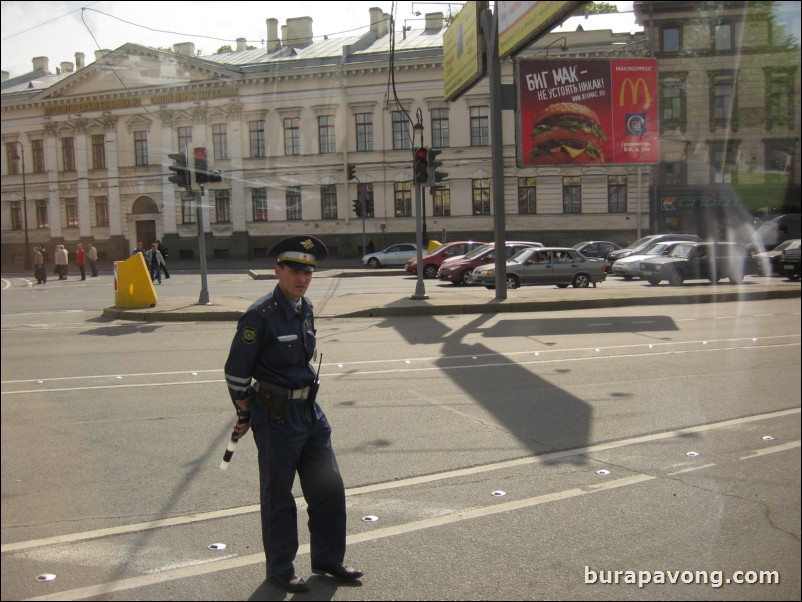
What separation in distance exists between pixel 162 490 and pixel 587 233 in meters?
10.5

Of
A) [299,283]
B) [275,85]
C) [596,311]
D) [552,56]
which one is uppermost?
[552,56]

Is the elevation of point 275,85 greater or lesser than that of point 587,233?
greater

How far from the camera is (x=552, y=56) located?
12.7 metres

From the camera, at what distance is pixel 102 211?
3385 mm

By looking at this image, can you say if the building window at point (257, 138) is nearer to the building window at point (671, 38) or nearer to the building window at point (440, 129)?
the building window at point (671, 38)

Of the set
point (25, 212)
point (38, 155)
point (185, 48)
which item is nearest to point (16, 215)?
point (25, 212)

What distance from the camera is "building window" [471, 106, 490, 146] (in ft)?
43.1

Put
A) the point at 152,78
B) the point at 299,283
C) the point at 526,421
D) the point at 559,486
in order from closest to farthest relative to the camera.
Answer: the point at 299,283, the point at 152,78, the point at 559,486, the point at 526,421

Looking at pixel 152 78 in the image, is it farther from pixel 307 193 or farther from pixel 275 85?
pixel 307 193

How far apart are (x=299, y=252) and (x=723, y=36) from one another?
1694 millimetres

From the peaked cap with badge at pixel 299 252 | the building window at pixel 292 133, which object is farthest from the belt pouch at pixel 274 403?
the building window at pixel 292 133

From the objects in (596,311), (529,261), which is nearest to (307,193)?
(596,311)

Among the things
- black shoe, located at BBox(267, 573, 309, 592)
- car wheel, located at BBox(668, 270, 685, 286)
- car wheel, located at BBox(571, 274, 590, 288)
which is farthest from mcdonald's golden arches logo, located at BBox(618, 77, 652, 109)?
car wheel, located at BBox(571, 274, 590, 288)

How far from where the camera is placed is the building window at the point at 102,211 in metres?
3.27
